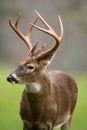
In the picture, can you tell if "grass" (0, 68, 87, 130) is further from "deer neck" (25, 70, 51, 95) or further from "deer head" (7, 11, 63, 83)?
"deer head" (7, 11, 63, 83)

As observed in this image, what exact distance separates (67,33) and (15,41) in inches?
53.4

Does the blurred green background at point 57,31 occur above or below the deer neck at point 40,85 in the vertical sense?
below

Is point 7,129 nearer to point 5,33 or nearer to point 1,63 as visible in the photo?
point 1,63

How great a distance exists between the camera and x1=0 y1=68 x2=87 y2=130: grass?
12.9 metres

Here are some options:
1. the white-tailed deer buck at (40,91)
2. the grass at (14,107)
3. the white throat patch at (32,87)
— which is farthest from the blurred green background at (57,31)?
the white throat patch at (32,87)

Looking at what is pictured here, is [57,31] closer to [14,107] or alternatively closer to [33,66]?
[14,107]

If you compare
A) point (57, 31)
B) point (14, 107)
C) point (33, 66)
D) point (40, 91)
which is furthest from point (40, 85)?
point (57, 31)

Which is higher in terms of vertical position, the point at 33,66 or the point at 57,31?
the point at 33,66

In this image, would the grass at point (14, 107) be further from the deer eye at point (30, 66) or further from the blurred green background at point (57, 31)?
the deer eye at point (30, 66)

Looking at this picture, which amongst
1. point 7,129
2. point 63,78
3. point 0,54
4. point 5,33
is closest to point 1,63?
point 0,54

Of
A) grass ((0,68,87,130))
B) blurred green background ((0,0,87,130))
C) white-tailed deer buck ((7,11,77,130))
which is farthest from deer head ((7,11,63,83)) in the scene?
blurred green background ((0,0,87,130))

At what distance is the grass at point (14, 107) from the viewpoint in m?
12.9

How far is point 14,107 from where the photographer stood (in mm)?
14703

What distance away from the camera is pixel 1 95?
15844 mm
